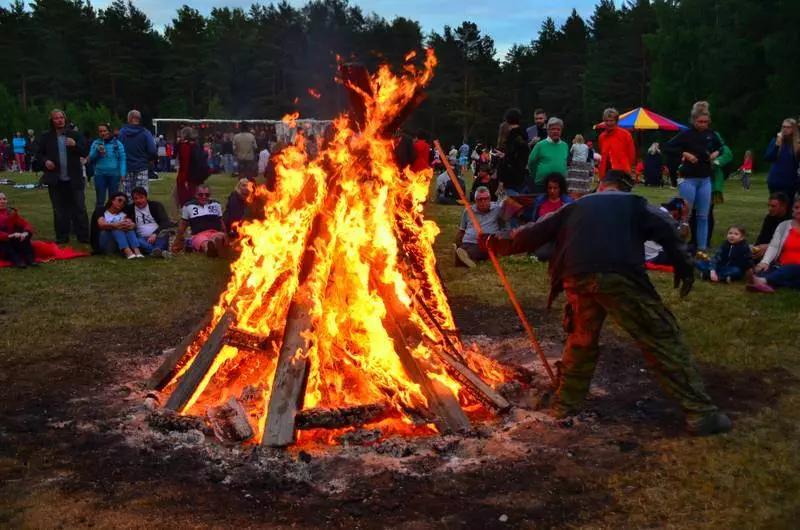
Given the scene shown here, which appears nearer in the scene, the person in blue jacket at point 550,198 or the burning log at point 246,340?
the burning log at point 246,340

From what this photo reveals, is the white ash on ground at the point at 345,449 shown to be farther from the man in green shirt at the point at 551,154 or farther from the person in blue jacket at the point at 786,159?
the person in blue jacket at the point at 786,159

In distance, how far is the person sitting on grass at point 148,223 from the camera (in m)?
12.6

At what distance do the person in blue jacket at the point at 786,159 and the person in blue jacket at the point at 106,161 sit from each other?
1128 cm

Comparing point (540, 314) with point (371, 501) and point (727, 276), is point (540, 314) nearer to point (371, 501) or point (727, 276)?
point (727, 276)

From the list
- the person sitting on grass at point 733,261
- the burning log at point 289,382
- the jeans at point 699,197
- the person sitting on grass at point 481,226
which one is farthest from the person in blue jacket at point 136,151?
the person sitting on grass at point 733,261

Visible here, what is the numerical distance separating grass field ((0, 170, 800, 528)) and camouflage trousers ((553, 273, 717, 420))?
0.38 metres

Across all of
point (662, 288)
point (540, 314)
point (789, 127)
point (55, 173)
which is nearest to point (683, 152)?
point (789, 127)

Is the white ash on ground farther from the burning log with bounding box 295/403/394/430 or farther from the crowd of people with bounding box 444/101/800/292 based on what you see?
the crowd of people with bounding box 444/101/800/292

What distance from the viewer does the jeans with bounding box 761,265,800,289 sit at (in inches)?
382

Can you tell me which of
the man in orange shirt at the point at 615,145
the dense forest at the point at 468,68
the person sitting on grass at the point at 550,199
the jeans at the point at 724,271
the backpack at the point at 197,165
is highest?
the dense forest at the point at 468,68

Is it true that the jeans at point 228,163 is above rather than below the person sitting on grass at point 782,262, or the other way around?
above

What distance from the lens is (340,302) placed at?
6023 millimetres

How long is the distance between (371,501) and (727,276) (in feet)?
25.3

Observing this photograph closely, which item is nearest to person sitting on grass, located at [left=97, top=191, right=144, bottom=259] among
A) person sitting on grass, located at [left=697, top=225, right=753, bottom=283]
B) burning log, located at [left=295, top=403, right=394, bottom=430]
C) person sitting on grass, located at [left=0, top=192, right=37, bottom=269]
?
person sitting on grass, located at [left=0, top=192, right=37, bottom=269]
